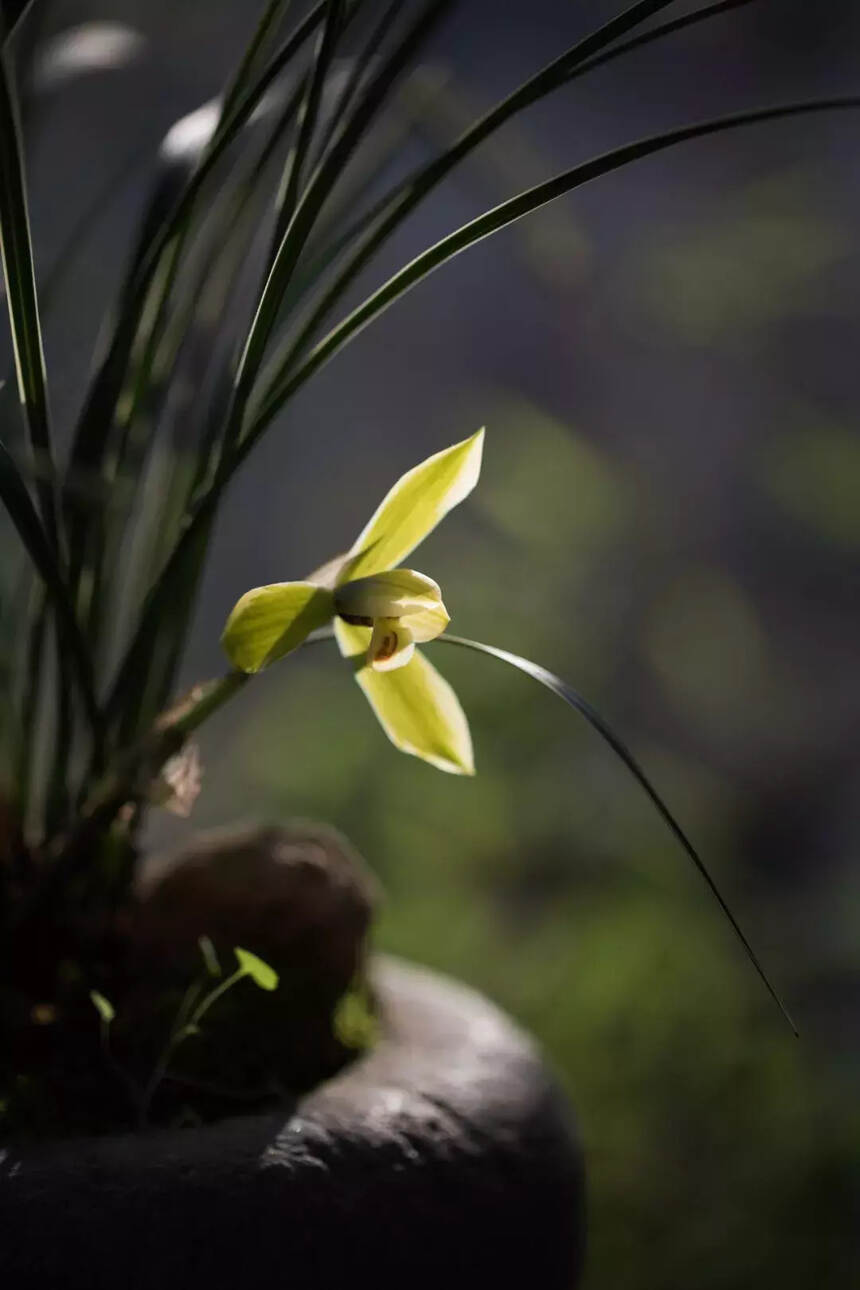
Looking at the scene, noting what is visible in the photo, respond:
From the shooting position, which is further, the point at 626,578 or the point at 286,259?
the point at 626,578

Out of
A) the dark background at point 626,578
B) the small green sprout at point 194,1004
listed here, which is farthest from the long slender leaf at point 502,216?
the dark background at point 626,578

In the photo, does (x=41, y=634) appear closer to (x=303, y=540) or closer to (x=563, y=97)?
(x=303, y=540)

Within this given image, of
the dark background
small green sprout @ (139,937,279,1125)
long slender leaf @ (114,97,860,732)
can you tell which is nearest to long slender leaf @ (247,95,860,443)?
long slender leaf @ (114,97,860,732)

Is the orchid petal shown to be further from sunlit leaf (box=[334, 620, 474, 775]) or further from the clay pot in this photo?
the clay pot

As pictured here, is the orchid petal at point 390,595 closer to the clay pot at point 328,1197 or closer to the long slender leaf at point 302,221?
the long slender leaf at point 302,221

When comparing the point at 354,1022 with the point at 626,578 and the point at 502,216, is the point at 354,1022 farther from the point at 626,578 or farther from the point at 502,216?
the point at 626,578

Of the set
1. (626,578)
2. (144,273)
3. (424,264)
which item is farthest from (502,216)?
(626,578)

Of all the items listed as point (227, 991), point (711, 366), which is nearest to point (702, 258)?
point (711, 366)
